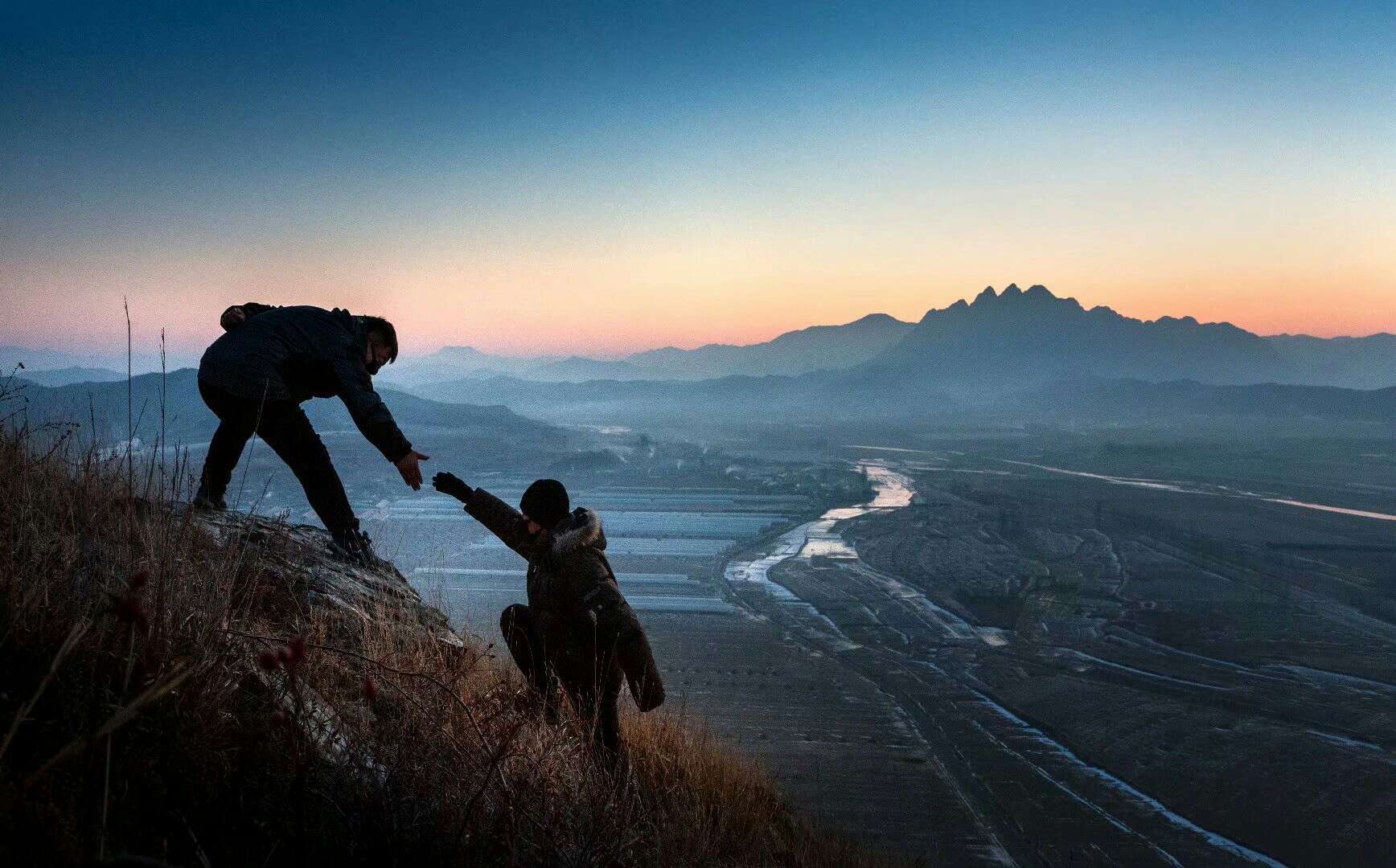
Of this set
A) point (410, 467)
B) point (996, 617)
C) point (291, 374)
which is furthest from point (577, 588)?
point (996, 617)

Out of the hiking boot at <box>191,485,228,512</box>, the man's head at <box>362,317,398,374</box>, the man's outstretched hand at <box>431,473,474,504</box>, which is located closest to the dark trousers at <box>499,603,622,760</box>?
the man's outstretched hand at <box>431,473,474,504</box>

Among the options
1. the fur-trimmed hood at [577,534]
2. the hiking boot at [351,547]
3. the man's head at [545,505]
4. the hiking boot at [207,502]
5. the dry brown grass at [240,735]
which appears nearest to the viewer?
the dry brown grass at [240,735]

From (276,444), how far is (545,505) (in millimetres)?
1610

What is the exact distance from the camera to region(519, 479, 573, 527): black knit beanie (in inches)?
148

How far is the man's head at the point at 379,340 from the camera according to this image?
4262 millimetres

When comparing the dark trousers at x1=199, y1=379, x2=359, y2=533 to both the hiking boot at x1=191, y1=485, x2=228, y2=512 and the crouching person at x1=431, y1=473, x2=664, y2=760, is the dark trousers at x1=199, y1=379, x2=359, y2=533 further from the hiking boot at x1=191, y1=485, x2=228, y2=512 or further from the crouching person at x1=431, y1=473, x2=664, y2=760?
the crouching person at x1=431, y1=473, x2=664, y2=760

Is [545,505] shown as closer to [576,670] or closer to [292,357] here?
[576,670]

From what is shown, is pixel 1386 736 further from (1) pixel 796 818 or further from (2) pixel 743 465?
(2) pixel 743 465

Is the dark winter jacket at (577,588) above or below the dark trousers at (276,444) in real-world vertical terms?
below

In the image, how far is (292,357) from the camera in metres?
4.22

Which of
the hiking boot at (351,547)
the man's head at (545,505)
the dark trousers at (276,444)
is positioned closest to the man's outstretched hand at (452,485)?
the man's head at (545,505)

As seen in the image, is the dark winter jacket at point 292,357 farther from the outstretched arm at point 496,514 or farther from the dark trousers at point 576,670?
the dark trousers at point 576,670

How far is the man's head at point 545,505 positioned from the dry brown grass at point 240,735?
72cm

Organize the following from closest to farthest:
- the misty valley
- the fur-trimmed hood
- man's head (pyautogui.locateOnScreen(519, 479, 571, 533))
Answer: the fur-trimmed hood
man's head (pyautogui.locateOnScreen(519, 479, 571, 533))
the misty valley
